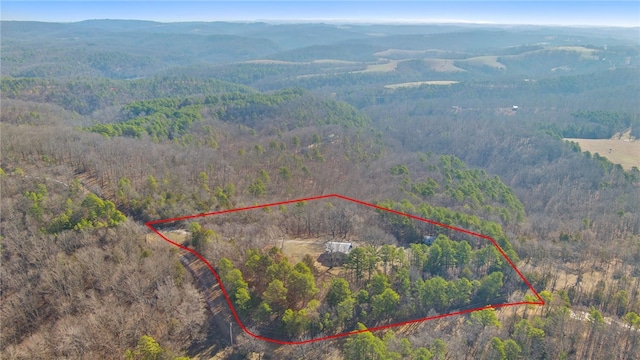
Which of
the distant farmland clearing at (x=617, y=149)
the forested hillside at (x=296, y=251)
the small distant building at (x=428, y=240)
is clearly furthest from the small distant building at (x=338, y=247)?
the distant farmland clearing at (x=617, y=149)

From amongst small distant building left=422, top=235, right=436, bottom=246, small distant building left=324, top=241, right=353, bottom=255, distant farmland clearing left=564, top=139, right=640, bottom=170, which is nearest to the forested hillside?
small distant building left=324, top=241, right=353, bottom=255

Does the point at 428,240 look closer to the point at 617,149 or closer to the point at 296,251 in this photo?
the point at 296,251

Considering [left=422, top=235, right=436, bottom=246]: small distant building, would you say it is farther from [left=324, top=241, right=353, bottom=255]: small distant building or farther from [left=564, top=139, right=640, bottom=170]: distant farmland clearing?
[left=564, top=139, right=640, bottom=170]: distant farmland clearing

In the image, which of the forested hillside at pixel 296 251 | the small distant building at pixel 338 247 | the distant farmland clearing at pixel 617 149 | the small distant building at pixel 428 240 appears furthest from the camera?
the distant farmland clearing at pixel 617 149

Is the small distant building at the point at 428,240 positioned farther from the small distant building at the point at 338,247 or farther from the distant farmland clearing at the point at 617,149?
the distant farmland clearing at the point at 617,149

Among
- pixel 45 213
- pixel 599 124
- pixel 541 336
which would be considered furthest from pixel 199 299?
pixel 599 124

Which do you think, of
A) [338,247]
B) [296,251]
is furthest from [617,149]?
[296,251]
